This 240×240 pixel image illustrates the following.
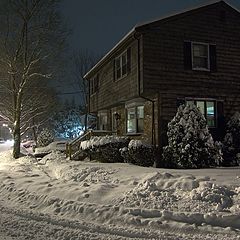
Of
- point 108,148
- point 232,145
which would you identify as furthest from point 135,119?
point 232,145

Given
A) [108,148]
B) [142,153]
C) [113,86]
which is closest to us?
[142,153]

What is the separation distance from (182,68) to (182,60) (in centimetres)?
40

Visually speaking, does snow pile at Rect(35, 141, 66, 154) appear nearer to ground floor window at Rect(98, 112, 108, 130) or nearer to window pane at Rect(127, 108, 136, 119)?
ground floor window at Rect(98, 112, 108, 130)

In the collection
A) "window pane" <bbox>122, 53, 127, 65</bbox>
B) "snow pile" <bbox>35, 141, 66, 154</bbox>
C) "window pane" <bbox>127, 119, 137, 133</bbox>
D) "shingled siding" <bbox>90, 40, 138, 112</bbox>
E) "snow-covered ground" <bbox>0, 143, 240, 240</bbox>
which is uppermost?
"window pane" <bbox>122, 53, 127, 65</bbox>

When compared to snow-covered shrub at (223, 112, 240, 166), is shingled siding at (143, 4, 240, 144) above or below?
above

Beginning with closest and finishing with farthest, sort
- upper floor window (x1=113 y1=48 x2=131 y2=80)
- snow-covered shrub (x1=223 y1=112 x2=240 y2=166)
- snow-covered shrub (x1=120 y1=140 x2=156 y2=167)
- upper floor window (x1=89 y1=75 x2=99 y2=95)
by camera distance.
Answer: snow-covered shrub (x1=120 y1=140 x2=156 y2=167)
snow-covered shrub (x1=223 y1=112 x2=240 y2=166)
upper floor window (x1=113 y1=48 x2=131 y2=80)
upper floor window (x1=89 y1=75 x2=99 y2=95)

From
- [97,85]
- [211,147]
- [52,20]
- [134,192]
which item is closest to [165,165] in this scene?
[211,147]

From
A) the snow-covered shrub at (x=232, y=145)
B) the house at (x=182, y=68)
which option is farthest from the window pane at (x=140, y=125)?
the snow-covered shrub at (x=232, y=145)

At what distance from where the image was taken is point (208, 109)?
60.7 feet

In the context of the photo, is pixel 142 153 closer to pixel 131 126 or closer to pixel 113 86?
pixel 131 126

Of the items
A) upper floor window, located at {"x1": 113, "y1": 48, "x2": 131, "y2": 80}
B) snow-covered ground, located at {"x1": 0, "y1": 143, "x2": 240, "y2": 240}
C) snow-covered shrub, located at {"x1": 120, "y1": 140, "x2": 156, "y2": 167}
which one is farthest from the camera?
upper floor window, located at {"x1": 113, "y1": 48, "x2": 131, "y2": 80}

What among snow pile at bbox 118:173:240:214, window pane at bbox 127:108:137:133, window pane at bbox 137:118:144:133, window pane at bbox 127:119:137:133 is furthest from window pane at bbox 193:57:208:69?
snow pile at bbox 118:173:240:214

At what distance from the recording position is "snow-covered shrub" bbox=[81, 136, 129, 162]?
18797 mm

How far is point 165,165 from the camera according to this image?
16781 millimetres
